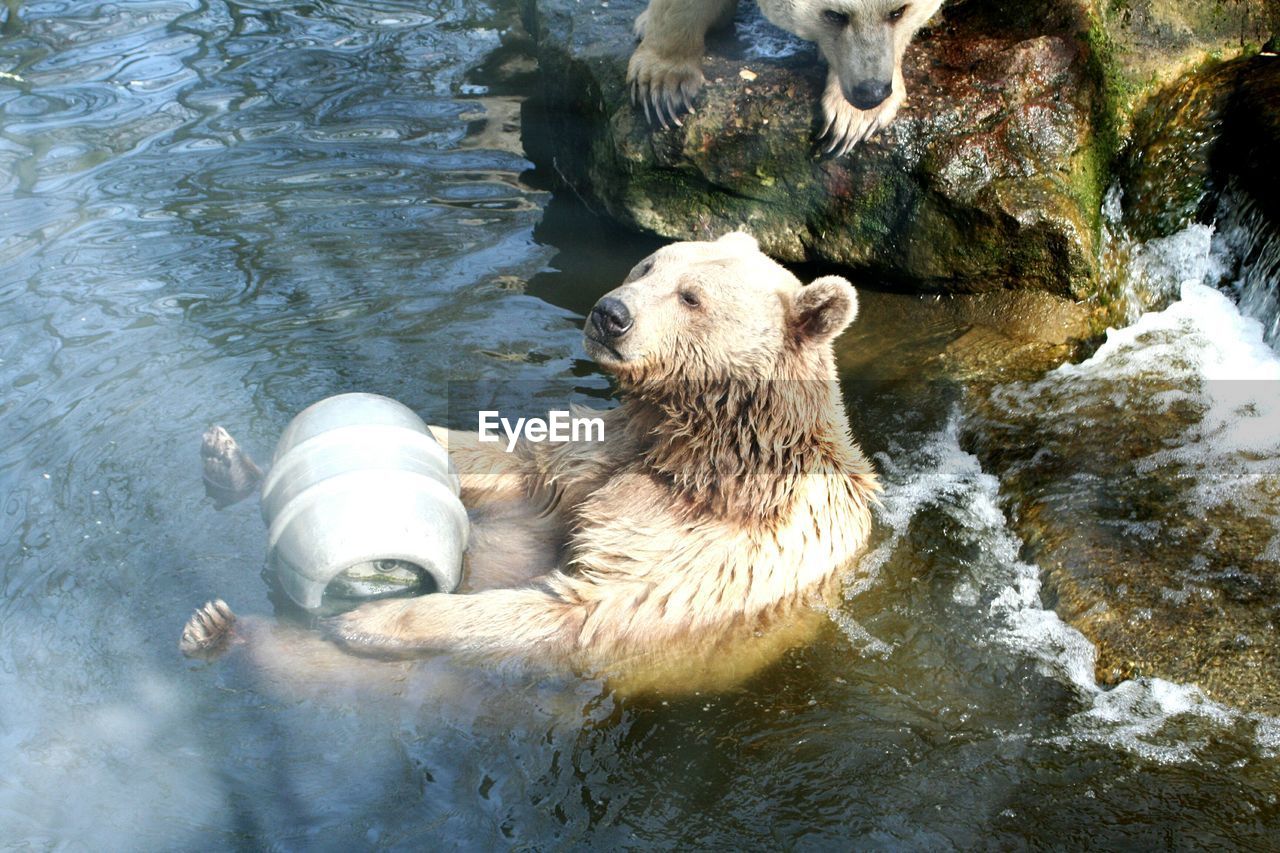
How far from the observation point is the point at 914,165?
6352mm

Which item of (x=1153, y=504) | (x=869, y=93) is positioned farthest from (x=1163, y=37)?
(x=1153, y=504)

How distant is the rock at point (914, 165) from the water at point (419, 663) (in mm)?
408

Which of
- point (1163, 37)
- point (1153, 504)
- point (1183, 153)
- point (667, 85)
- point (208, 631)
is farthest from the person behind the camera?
point (1163, 37)

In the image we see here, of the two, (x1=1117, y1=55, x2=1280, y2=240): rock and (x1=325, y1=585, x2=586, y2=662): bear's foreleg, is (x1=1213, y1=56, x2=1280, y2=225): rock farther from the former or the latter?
(x1=325, y1=585, x2=586, y2=662): bear's foreleg

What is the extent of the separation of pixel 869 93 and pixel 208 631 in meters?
3.79

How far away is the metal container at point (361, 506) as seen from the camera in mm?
3871

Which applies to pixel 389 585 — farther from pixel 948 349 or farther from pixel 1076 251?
pixel 1076 251

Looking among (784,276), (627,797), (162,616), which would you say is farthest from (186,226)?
(627,797)

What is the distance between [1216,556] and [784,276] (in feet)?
6.48

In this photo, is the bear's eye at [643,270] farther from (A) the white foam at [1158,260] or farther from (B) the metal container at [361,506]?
(A) the white foam at [1158,260]

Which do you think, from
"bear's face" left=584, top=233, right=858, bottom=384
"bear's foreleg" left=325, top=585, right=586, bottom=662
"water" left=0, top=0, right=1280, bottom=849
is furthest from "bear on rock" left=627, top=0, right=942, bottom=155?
"bear's foreleg" left=325, top=585, right=586, bottom=662

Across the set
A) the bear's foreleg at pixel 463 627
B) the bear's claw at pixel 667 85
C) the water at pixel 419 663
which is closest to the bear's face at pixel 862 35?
the bear's claw at pixel 667 85

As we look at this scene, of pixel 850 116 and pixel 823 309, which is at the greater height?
pixel 850 116

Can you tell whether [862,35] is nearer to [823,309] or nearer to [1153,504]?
[823,309]
